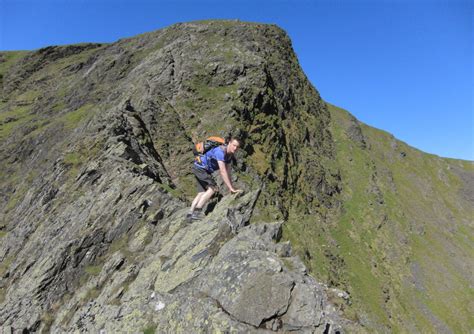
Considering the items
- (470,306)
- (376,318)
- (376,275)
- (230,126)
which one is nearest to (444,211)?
(470,306)

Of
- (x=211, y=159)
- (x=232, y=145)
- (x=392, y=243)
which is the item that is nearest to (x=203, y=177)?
(x=211, y=159)

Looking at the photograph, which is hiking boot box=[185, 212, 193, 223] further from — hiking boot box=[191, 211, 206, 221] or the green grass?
the green grass

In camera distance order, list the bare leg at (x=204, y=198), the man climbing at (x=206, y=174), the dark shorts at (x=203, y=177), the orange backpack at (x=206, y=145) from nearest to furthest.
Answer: the man climbing at (x=206, y=174) → the orange backpack at (x=206, y=145) → the bare leg at (x=204, y=198) → the dark shorts at (x=203, y=177)

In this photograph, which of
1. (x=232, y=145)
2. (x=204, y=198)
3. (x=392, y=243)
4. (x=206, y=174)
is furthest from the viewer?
(x=392, y=243)

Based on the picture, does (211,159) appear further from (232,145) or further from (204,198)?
(204,198)

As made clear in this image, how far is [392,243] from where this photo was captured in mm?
69250

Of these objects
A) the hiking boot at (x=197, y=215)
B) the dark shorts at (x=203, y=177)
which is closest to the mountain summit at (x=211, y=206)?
the hiking boot at (x=197, y=215)

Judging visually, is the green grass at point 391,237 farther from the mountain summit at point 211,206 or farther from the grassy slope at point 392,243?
the mountain summit at point 211,206

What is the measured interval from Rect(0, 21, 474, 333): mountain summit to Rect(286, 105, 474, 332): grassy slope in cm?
39

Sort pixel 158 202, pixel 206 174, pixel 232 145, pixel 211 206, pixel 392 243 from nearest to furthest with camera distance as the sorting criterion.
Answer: pixel 232 145, pixel 206 174, pixel 211 206, pixel 158 202, pixel 392 243

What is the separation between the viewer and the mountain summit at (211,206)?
11.7 metres

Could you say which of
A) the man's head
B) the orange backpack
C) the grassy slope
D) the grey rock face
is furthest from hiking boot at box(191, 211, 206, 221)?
the grassy slope

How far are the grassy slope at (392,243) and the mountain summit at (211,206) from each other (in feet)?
1.27

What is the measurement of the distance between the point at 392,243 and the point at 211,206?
6182 centimetres
